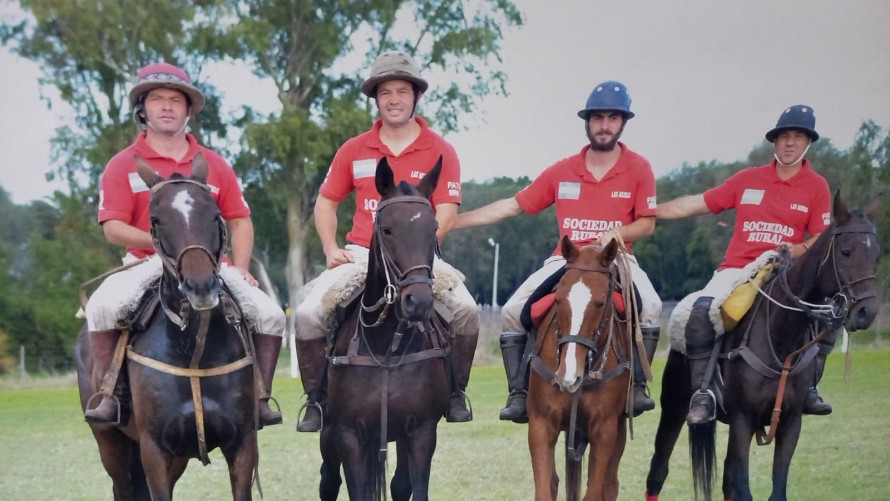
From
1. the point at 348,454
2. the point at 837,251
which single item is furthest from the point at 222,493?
the point at 837,251

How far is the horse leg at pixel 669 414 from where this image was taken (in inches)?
317

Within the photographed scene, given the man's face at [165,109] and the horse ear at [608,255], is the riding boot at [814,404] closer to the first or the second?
the horse ear at [608,255]

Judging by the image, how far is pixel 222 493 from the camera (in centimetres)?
1102

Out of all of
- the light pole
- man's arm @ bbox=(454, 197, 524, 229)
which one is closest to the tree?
the light pole

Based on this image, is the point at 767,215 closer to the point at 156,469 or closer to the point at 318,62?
the point at 156,469

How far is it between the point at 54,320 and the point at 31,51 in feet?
22.8

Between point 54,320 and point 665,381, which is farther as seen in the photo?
point 54,320

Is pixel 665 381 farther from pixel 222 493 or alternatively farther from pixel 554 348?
pixel 222 493

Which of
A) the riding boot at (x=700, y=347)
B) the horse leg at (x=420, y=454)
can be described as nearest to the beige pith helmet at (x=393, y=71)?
the horse leg at (x=420, y=454)

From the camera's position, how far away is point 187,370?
5547 millimetres

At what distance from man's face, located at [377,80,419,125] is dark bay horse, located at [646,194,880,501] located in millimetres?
2828

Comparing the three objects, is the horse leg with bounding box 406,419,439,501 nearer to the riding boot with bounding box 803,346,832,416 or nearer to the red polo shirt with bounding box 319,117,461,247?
the red polo shirt with bounding box 319,117,461,247

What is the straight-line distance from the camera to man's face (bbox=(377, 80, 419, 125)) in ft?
21.7

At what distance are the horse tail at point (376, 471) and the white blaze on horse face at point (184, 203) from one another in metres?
1.93
